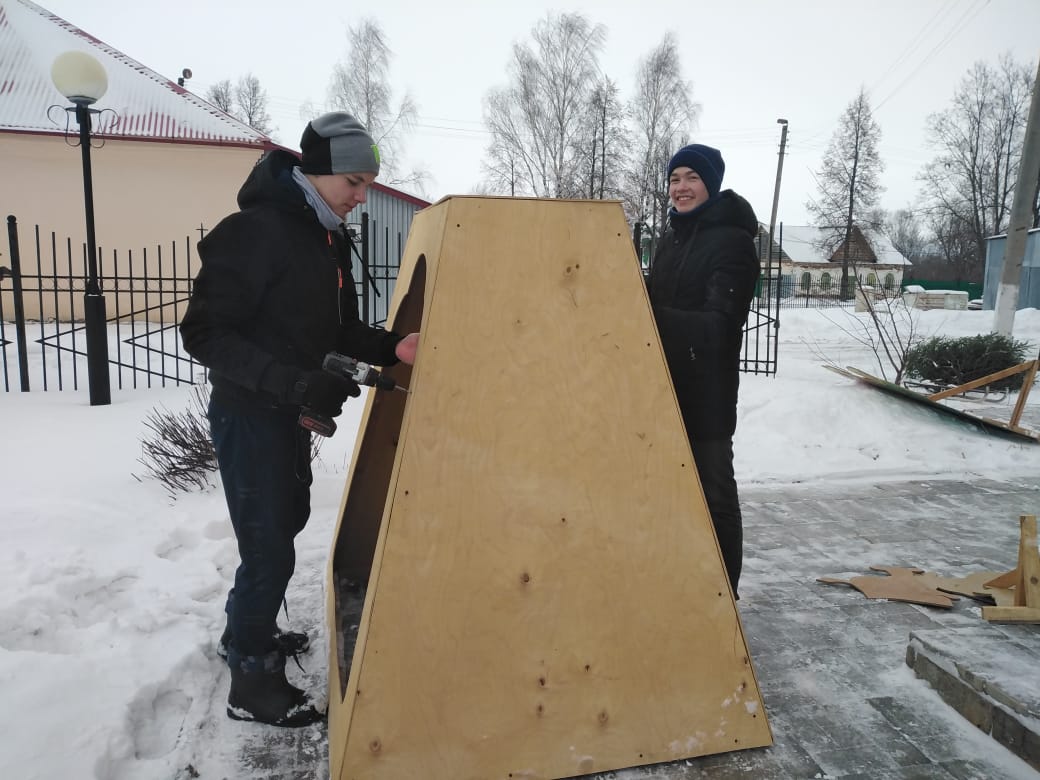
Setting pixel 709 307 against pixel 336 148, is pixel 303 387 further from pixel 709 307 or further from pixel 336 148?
pixel 709 307

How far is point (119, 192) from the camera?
14609 mm

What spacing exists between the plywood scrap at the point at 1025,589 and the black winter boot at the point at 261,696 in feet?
9.42

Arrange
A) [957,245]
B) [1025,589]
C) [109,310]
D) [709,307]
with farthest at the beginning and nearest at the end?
[957,245], [109,310], [1025,589], [709,307]

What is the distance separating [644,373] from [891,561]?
262 centimetres

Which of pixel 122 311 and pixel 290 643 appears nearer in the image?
pixel 290 643

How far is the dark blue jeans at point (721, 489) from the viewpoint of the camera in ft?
9.02

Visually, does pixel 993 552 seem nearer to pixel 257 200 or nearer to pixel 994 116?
pixel 257 200

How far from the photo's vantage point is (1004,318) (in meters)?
11.4

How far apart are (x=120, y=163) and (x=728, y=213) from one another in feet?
50.0

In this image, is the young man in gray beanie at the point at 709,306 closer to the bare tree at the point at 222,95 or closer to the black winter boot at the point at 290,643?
the black winter boot at the point at 290,643

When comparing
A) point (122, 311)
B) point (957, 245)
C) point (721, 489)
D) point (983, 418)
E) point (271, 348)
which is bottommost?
point (983, 418)

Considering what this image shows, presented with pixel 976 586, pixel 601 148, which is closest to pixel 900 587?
pixel 976 586

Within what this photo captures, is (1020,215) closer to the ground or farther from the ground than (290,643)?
farther from the ground

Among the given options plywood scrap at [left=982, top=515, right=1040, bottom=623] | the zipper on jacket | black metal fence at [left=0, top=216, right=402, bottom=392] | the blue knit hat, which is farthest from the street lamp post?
plywood scrap at [left=982, top=515, right=1040, bottom=623]
